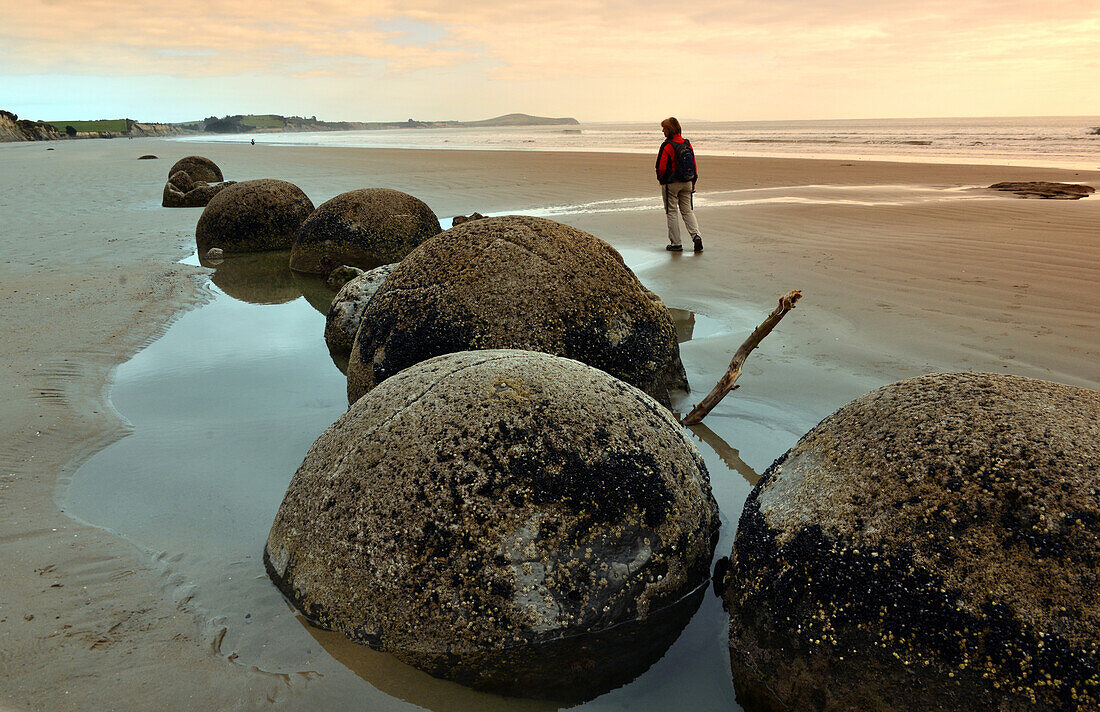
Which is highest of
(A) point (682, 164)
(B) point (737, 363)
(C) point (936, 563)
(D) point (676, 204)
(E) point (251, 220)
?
(A) point (682, 164)

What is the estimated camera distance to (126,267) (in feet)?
33.5

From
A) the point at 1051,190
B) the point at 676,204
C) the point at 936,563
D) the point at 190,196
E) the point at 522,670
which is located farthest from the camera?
the point at 190,196

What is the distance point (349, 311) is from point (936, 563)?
5.50 metres

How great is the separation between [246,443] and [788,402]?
3664mm

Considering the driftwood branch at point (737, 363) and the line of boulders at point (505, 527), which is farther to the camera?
the driftwood branch at point (737, 363)

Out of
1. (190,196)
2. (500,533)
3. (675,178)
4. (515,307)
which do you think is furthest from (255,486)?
(190,196)

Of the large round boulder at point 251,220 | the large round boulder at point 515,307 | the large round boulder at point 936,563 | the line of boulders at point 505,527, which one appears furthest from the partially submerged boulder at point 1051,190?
the line of boulders at point 505,527

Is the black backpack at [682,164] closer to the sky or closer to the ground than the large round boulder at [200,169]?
closer to the sky

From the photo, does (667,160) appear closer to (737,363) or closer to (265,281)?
(265,281)

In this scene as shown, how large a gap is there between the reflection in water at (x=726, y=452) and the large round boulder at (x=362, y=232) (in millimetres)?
6046

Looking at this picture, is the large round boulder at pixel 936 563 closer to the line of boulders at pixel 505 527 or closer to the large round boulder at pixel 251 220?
the line of boulders at pixel 505 527

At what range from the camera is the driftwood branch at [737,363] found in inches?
182

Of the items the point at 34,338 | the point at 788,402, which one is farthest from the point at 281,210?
the point at 788,402

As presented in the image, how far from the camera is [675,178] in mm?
11352
